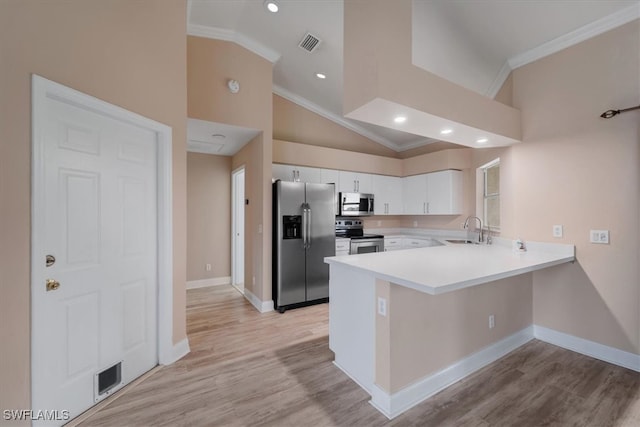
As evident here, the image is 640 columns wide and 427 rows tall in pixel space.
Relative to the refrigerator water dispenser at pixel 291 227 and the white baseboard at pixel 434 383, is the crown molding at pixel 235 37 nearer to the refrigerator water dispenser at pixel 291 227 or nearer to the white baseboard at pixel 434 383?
the refrigerator water dispenser at pixel 291 227

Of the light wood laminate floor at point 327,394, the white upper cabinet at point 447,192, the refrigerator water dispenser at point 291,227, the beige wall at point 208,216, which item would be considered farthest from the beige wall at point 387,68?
the beige wall at point 208,216

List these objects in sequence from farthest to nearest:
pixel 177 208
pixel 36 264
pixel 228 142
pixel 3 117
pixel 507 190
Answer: pixel 228 142, pixel 507 190, pixel 177 208, pixel 36 264, pixel 3 117

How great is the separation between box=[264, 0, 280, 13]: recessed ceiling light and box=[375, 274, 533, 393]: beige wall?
306 cm

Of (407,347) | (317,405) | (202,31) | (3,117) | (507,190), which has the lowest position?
(317,405)

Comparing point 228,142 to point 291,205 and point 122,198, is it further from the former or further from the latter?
point 122,198

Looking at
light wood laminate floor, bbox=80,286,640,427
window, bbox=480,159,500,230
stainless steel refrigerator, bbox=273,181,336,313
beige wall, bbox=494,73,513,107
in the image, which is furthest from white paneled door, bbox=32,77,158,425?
window, bbox=480,159,500,230

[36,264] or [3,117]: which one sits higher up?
[3,117]

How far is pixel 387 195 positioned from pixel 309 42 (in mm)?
3053

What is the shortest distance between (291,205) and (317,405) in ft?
7.89

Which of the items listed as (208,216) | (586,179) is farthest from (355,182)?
(586,179)

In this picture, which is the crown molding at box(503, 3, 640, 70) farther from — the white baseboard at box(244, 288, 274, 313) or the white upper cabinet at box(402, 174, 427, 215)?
the white baseboard at box(244, 288, 274, 313)

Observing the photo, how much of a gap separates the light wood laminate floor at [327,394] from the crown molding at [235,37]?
362 centimetres

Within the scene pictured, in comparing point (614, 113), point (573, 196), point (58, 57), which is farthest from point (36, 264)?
point (614, 113)

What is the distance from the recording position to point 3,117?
140 centimetres
